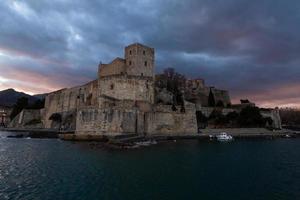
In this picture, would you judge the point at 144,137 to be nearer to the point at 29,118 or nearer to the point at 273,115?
the point at 273,115

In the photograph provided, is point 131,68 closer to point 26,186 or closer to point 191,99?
point 191,99

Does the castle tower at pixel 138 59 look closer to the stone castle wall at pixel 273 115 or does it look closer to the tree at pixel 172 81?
the tree at pixel 172 81

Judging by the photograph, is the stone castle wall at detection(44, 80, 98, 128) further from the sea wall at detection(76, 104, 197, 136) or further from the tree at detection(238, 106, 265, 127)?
the tree at detection(238, 106, 265, 127)

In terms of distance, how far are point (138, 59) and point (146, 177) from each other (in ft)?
77.2

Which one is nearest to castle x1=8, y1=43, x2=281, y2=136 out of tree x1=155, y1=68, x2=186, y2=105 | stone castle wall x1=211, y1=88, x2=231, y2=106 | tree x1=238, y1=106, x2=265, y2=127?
tree x1=155, y1=68, x2=186, y2=105

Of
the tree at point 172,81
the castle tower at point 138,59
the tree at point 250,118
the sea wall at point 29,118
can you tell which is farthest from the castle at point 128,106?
the sea wall at point 29,118

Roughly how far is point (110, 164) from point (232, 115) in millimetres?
26190

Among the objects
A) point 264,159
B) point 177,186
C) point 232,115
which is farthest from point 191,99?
point 177,186

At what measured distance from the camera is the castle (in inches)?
1028

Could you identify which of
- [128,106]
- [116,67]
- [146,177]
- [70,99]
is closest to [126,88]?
[128,106]

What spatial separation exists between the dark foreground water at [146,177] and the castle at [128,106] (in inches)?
371

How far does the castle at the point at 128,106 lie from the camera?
85.7ft

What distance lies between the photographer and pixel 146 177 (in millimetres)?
11336

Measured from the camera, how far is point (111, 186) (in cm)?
1005
